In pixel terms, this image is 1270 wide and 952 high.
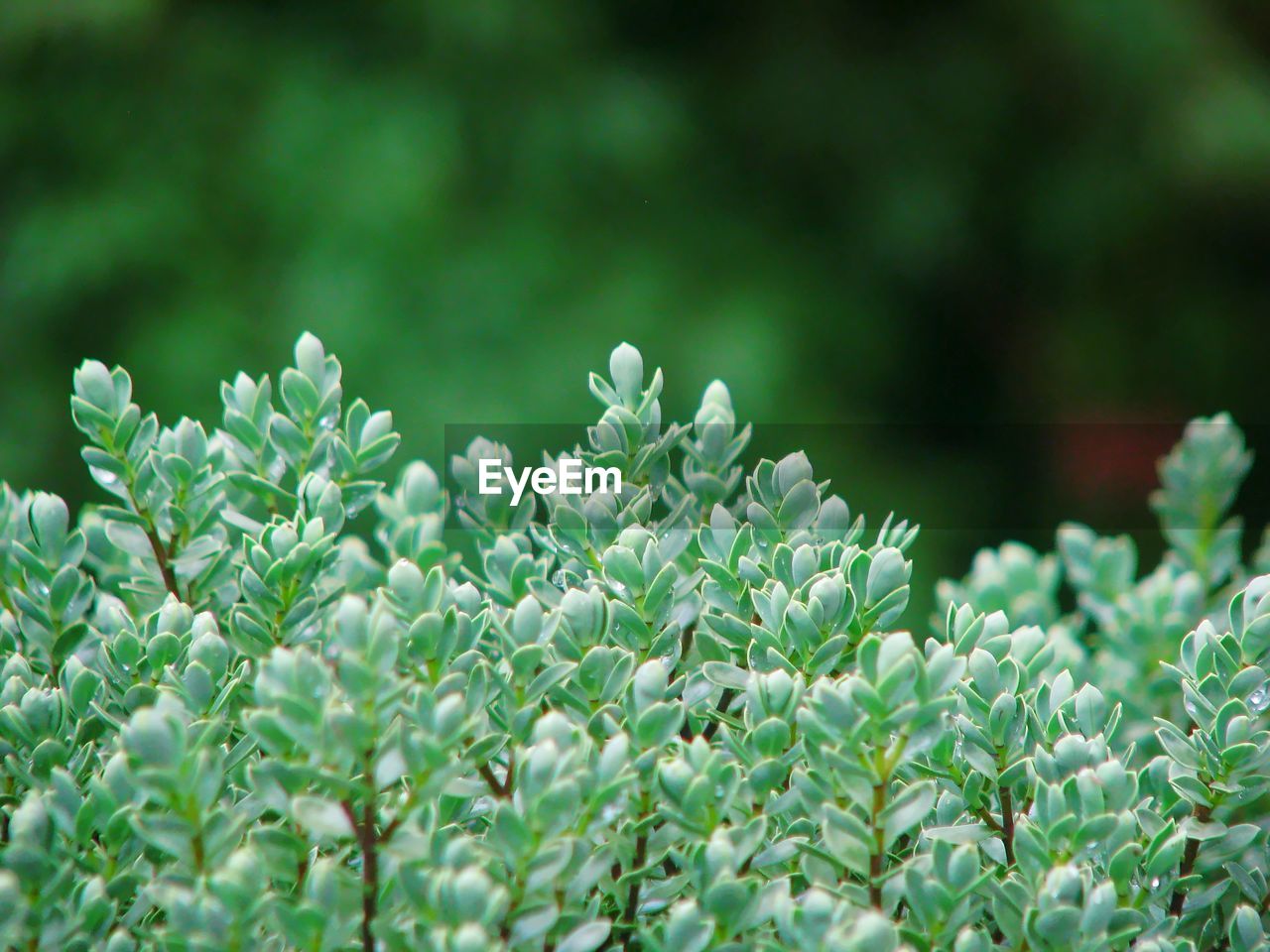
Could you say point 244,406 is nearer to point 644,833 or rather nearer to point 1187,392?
point 644,833

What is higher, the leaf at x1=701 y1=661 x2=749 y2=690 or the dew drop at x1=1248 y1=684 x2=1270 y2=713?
the leaf at x1=701 y1=661 x2=749 y2=690

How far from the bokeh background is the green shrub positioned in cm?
182

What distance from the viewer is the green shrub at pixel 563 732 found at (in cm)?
53

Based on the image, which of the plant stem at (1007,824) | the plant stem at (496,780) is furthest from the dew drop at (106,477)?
the plant stem at (1007,824)

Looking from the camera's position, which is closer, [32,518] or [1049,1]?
[32,518]

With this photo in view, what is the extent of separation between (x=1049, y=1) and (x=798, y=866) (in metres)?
2.85

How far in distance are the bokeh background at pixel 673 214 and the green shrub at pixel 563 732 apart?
182cm

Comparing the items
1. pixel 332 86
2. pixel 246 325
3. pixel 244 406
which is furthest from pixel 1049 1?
pixel 244 406

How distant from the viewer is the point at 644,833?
0.62 meters

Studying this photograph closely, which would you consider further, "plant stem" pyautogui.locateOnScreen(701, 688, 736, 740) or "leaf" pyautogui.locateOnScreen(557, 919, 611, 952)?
"plant stem" pyautogui.locateOnScreen(701, 688, 736, 740)

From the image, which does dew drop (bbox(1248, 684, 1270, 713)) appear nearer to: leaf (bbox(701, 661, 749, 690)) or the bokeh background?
leaf (bbox(701, 661, 749, 690))

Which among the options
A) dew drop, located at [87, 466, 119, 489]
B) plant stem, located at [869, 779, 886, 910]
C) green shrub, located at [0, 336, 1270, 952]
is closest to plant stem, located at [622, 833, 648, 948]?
green shrub, located at [0, 336, 1270, 952]

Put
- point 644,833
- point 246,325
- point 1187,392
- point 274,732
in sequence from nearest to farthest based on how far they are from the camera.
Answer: point 274,732 < point 644,833 < point 246,325 < point 1187,392

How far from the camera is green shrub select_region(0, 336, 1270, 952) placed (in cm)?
53
